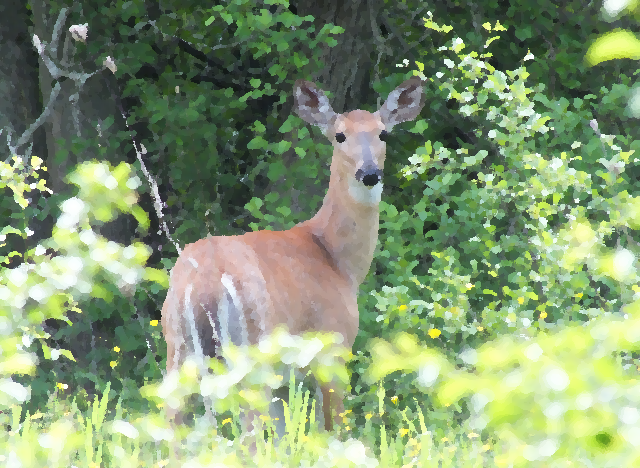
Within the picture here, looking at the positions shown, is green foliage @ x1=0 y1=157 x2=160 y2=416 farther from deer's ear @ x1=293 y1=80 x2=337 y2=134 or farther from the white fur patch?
deer's ear @ x1=293 y1=80 x2=337 y2=134

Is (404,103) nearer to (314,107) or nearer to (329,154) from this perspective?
(314,107)

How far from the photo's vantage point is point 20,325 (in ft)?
8.23

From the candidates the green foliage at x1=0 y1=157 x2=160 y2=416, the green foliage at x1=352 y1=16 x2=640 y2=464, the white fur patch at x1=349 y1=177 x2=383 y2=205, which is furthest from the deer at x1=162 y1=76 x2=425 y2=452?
the green foliage at x1=0 y1=157 x2=160 y2=416

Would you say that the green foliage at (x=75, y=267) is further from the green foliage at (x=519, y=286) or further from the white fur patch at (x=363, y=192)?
the white fur patch at (x=363, y=192)

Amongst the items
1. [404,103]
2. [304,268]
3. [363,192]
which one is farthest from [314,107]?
[304,268]

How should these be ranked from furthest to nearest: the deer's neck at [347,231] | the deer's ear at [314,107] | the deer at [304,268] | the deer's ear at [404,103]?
the deer's ear at [404,103], the deer's ear at [314,107], the deer's neck at [347,231], the deer at [304,268]

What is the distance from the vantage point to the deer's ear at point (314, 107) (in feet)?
15.7

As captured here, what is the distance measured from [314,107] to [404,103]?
2.24 ft

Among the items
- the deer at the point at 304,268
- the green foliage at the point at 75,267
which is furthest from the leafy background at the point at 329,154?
the green foliage at the point at 75,267

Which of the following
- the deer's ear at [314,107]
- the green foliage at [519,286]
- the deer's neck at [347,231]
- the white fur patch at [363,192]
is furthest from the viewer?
the deer's ear at [314,107]

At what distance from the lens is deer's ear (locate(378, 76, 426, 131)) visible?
4.94 m

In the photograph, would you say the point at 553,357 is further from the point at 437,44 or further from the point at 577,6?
the point at 577,6

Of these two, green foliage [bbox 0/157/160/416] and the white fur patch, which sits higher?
the white fur patch

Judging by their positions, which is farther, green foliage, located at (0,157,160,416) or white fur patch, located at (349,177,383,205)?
white fur patch, located at (349,177,383,205)
